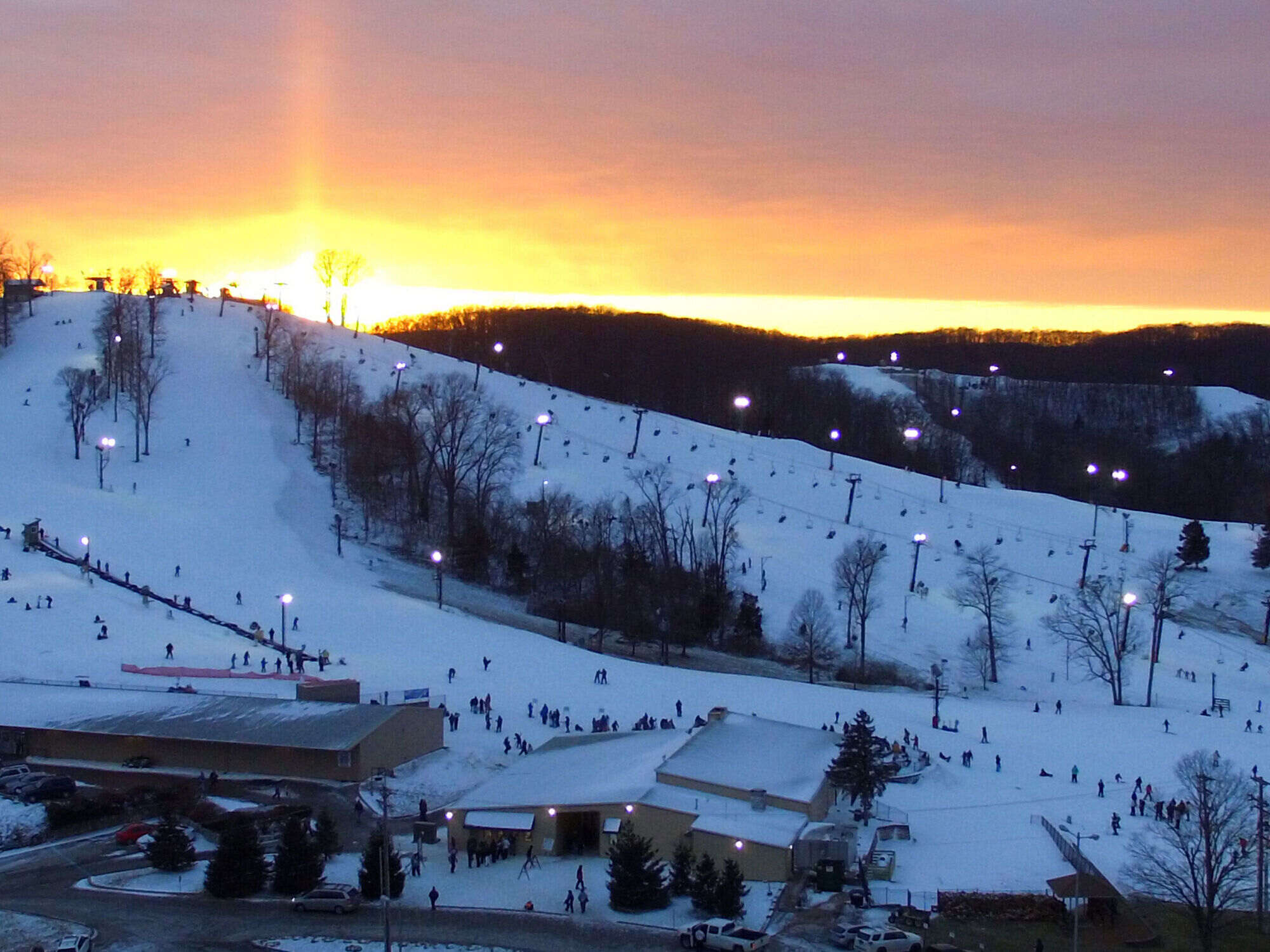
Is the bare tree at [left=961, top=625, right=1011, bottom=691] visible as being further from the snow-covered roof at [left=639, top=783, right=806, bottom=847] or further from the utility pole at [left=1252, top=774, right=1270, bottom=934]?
the snow-covered roof at [left=639, top=783, right=806, bottom=847]

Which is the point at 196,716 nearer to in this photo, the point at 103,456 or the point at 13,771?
the point at 13,771

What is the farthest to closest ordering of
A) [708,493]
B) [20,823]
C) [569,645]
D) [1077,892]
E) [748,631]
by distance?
[708,493] < [748,631] < [569,645] < [20,823] < [1077,892]

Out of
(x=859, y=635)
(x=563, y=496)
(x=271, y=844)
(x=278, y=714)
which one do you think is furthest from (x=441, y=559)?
(x=271, y=844)

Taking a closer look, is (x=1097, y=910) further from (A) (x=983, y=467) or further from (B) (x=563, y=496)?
(A) (x=983, y=467)

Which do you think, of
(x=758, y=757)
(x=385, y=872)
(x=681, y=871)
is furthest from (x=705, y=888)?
(x=758, y=757)

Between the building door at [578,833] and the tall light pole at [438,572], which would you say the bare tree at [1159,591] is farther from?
the building door at [578,833]
